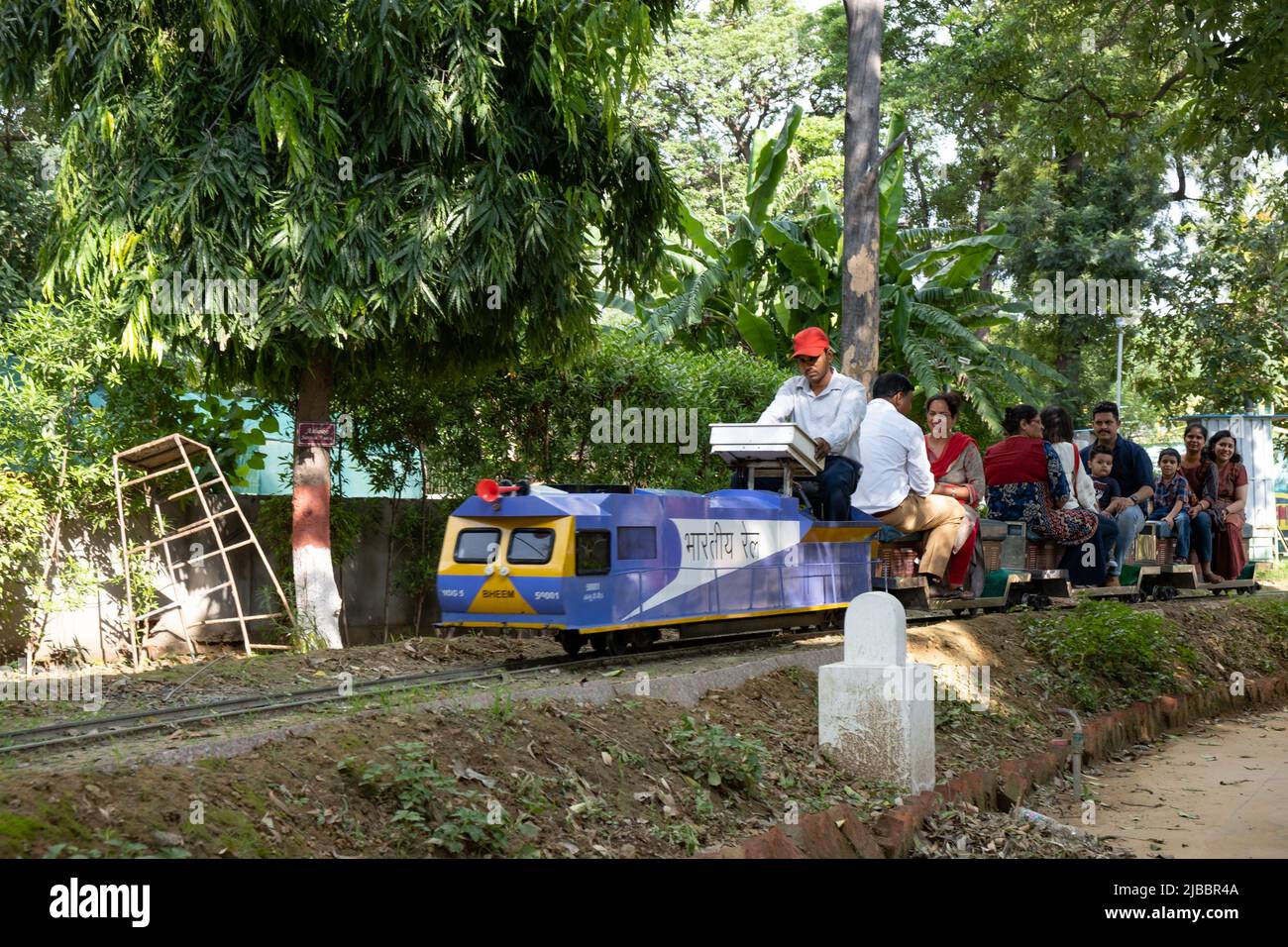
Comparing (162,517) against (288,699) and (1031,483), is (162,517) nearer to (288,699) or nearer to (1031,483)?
(288,699)

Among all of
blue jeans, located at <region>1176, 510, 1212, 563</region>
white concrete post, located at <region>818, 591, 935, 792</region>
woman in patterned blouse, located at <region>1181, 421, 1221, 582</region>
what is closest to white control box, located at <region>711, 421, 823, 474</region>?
white concrete post, located at <region>818, 591, 935, 792</region>

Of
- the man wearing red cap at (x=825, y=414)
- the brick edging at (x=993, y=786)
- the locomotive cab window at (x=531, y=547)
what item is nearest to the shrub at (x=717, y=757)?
the brick edging at (x=993, y=786)

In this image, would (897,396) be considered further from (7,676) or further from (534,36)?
(7,676)

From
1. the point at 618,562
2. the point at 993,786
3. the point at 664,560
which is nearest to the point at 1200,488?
the point at 993,786

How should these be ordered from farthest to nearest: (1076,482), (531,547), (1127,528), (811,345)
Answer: (1127,528)
(1076,482)
(811,345)
(531,547)

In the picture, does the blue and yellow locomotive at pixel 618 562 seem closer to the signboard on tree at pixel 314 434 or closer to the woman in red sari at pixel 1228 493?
the signboard on tree at pixel 314 434

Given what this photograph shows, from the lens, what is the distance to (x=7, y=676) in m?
10.8

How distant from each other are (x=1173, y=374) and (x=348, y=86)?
86.1 ft

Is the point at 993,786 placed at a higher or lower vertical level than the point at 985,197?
lower

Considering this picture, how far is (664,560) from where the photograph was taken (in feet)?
31.3

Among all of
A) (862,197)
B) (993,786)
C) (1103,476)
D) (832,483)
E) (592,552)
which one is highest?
(862,197)

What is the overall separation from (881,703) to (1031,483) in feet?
21.5

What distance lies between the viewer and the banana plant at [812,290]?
66.2 ft

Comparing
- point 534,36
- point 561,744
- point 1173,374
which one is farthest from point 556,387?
point 1173,374
